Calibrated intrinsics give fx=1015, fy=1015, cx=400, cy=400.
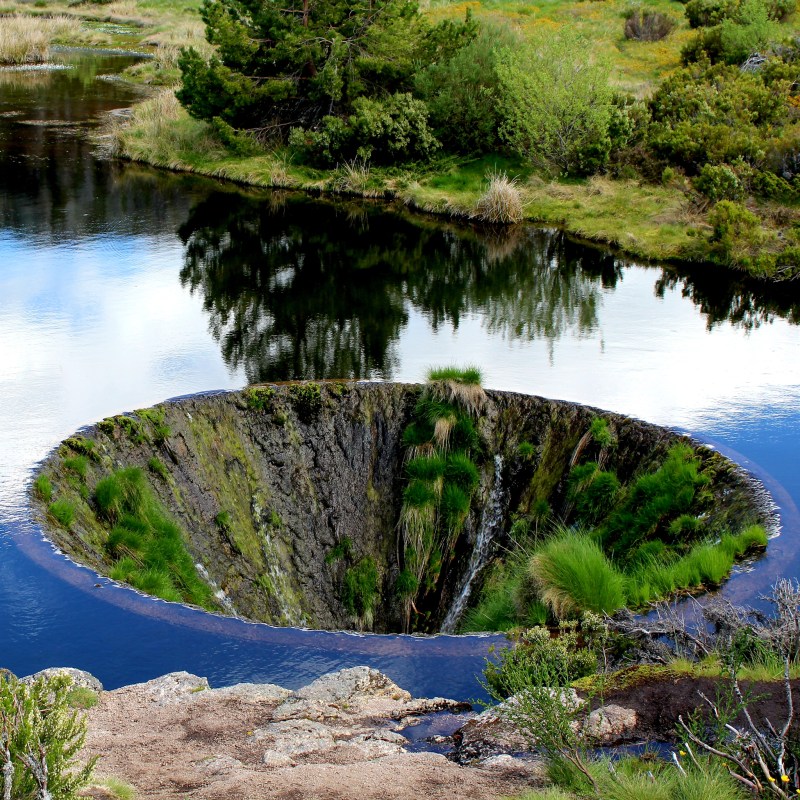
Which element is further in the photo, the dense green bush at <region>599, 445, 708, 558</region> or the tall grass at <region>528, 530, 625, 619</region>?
the dense green bush at <region>599, 445, 708, 558</region>

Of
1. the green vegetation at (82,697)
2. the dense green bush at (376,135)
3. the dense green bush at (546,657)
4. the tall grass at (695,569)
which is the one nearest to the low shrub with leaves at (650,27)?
the dense green bush at (376,135)

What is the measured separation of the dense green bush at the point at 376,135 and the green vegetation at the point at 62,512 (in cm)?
2219

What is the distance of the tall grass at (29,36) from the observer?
190 feet

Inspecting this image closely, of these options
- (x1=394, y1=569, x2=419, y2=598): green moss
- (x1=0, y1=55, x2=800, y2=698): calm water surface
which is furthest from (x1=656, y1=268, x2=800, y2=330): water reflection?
(x1=394, y1=569, x2=419, y2=598): green moss

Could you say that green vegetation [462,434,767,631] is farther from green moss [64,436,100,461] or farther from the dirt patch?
green moss [64,436,100,461]

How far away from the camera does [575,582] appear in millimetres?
10211

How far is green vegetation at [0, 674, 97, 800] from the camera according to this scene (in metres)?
5.41

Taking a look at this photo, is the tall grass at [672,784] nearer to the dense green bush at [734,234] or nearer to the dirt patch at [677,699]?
the dirt patch at [677,699]

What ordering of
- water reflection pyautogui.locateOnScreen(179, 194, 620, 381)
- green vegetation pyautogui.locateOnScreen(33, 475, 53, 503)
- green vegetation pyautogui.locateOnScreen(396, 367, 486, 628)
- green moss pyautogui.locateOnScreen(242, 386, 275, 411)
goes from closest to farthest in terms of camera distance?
green vegetation pyautogui.locateOnScreen(33, 475, 53, 503) → green vegetation pyautogui.locateOnScreen(396, 367, 486, 628) → green moss pyautogui.locateOnScreen(242, 386, 275, 411) → water reflection pyautogui.locateOnScreen(179, 194, 620, 381)

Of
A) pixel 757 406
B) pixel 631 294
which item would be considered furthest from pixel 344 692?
pixel 631 294

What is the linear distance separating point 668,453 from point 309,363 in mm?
6715

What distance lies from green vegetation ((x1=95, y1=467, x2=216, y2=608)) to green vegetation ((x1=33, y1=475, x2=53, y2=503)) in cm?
68

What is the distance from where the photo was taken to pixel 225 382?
16.7 meters

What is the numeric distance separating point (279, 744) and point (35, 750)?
217 cm
